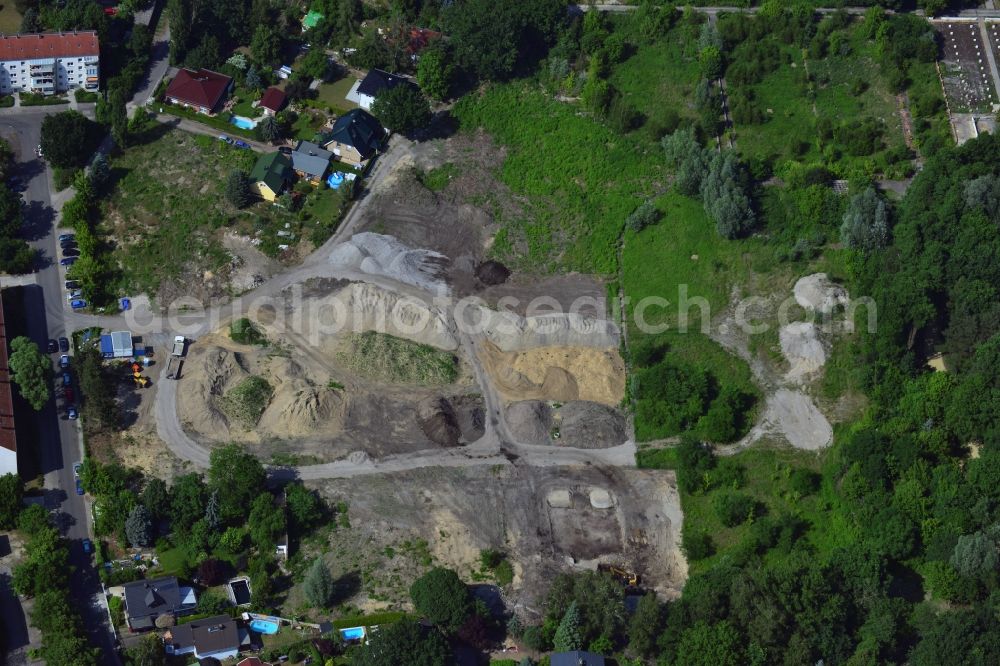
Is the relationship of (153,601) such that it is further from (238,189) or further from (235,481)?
(238,189)

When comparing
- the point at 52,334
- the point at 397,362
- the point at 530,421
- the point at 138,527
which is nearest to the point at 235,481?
the point at 138,527

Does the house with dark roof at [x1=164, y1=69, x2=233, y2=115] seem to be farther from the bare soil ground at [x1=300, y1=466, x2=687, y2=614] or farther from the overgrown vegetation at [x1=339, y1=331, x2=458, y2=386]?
the bare soil ground at [x1=300, y1=466, x2=687, y2=614]

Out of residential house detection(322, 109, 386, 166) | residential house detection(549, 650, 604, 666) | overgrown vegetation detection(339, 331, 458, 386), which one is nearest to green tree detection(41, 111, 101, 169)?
residential house detection(322, 109, 386, 166)

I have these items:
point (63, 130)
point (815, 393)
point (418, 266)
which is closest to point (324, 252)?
point (418, 266)

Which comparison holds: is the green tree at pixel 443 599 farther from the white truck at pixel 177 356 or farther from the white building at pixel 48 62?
the white building at pixel 48 62

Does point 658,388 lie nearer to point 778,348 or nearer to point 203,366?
point 778,348

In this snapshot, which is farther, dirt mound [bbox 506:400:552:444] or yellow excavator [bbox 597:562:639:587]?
dirt mound [bbox 506:400:552:444]
